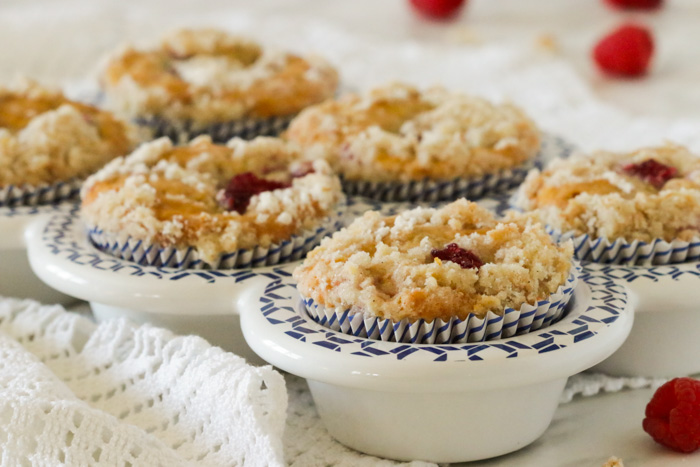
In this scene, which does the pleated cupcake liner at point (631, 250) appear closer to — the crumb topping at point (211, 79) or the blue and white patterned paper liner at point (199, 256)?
the blue and white patterned paper liner at point (199, 256)

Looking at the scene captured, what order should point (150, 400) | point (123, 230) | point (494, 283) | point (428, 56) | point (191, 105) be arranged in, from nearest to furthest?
point (494, 283) → point (150, 400) → point (123, 230) → point (191, 105) → point (428, 56)

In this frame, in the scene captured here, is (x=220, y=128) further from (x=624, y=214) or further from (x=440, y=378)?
(x=440, y=378)

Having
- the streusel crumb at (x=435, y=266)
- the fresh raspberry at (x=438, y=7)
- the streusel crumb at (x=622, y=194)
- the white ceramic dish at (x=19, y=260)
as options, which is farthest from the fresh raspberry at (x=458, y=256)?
the fresh raspberry at (x=438, y=7)

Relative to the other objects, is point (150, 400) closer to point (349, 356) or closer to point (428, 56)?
point (349, 356)

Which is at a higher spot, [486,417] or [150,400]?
[486,417]

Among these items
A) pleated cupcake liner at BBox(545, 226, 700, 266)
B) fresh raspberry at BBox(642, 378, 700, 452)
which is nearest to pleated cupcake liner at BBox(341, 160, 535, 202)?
pleated cupcake liner at BBox(545, 226, 700, 266)

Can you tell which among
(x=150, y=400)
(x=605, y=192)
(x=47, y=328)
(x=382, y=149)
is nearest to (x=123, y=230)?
(x=47, y=328)

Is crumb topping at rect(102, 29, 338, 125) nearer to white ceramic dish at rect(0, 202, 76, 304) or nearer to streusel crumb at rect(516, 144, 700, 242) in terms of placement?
white ceramic dish at rect(0, 202, 76, 304)
